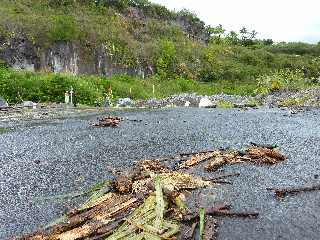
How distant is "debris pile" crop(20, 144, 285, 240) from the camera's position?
422cm

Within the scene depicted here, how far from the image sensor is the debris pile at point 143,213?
422cm

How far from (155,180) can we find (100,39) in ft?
120

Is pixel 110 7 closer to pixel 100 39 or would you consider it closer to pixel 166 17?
pixel 166 17

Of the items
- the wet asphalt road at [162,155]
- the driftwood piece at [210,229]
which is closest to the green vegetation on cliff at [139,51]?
the wet asphalt road at [162,155]

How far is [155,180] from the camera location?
5461 millimetres

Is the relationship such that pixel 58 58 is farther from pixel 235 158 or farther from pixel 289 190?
pixel 289 190

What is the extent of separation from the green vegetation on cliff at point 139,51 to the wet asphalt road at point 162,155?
1104cm

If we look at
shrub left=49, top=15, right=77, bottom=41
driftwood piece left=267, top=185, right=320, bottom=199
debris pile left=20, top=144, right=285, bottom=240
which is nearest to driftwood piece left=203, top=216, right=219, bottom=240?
debris pile left=20, top=144, right=285, bottom=240

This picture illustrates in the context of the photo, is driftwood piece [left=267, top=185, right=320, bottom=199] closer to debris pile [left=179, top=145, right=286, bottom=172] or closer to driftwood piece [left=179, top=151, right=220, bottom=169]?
debris pile [left=179, top=145, right=286, bottom=172]

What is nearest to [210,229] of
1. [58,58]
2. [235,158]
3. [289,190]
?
[289,190]

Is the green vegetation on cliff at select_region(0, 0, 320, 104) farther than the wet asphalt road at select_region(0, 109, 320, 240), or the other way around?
the green vegetation on cliff at select_region(0, 0, 320, 104)

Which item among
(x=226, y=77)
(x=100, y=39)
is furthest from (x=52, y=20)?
(x=226, y=77)

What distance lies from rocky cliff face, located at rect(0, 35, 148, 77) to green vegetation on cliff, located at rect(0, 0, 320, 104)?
0.48m

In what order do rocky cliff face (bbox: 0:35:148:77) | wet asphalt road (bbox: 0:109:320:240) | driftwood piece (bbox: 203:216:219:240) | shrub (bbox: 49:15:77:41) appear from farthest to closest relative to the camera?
shrub (bbox: 49:15:77:41)
rocky cliff face (bbox: 0:35:148:77)
wet asphalt road (bbox: 0:109:320:240)
driftwood piece (bbox: 203:216:219:240)
